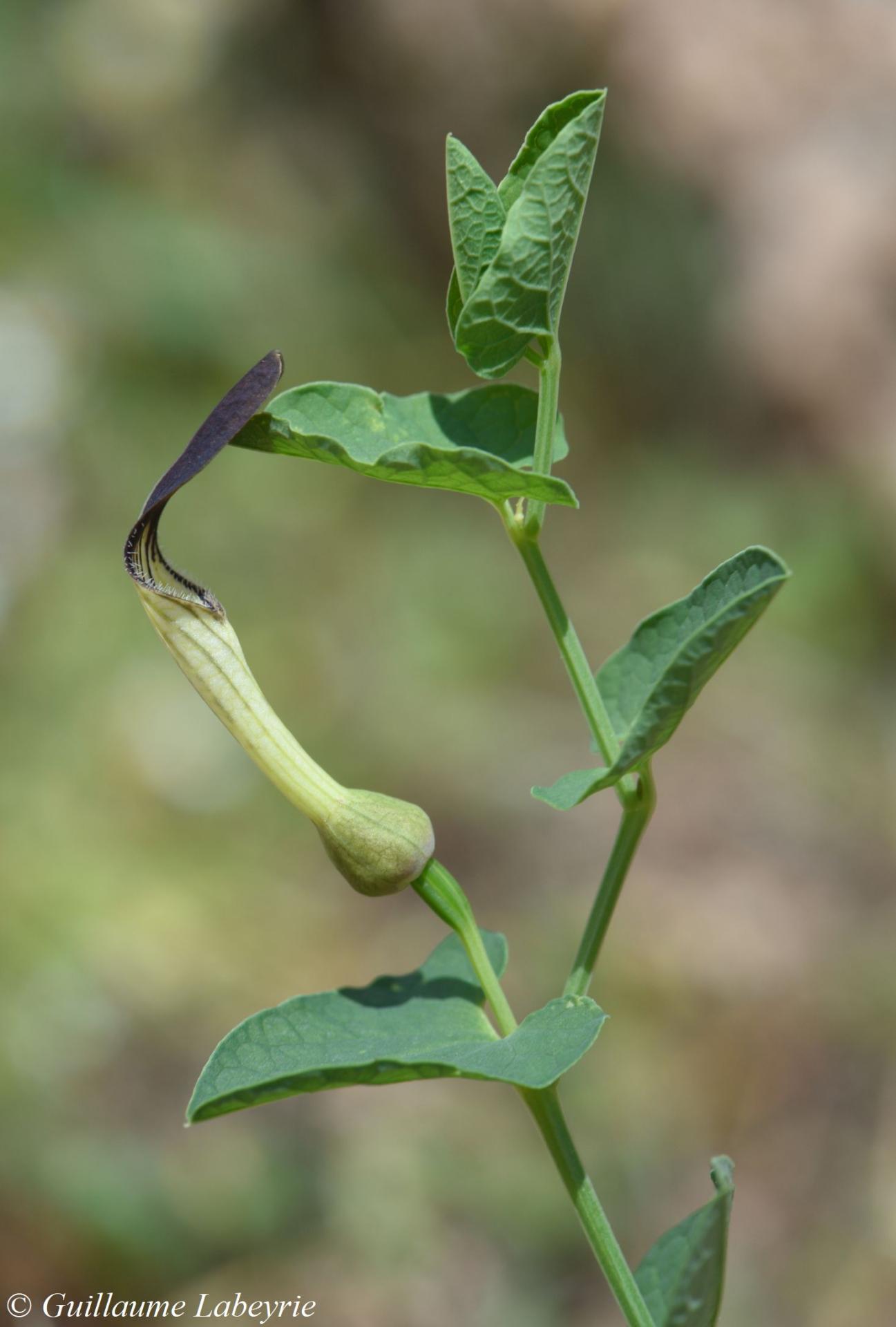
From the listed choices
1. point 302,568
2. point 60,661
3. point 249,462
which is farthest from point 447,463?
point 249,462

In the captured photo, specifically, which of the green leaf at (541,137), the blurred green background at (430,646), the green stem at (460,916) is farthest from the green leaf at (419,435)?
the blurred green background at (430,646)

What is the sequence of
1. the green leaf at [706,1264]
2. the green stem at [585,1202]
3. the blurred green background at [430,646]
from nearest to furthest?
the green leaf at [706,1264] < the green stem at [585,1202] < the blurred green background at [430,646]

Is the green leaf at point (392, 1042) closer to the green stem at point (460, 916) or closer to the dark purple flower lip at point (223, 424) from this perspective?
the green stem at point (460, 916)

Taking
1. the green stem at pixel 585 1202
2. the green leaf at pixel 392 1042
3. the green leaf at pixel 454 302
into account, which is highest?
the green leaf at pixel 454 302

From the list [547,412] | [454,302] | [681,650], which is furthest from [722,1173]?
[454,302]

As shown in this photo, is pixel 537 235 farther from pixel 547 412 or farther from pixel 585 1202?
pixel 585 1202

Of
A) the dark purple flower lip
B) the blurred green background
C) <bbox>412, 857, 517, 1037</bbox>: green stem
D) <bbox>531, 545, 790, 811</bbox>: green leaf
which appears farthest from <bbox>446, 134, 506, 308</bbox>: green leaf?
the blurred green background
